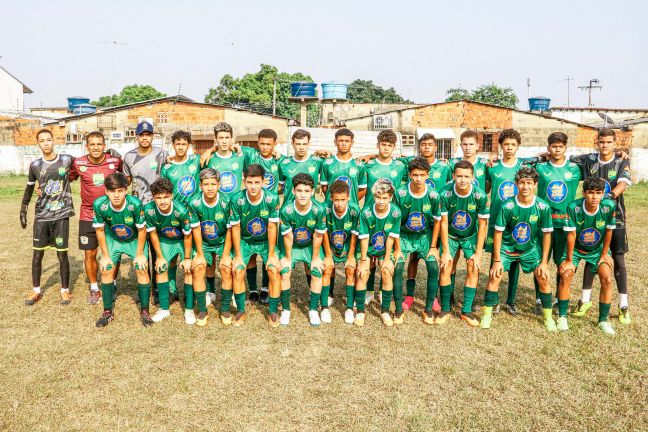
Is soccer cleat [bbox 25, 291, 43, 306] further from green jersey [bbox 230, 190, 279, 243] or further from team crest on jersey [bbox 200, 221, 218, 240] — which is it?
green jersey [bbox 230, 190, 279, 243]

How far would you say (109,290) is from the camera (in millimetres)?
5410

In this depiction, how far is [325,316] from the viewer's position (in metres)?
5.53

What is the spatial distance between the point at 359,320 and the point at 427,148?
2243 mm

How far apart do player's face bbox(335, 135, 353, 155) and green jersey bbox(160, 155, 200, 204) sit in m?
1.80

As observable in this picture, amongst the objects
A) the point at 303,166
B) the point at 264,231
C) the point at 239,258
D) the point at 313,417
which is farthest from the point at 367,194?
the point at 313,417

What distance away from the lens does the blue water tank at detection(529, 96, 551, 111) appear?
1115 inches

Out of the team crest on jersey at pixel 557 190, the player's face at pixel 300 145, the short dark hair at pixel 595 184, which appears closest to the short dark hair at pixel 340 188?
the player's face at pixel 300 145

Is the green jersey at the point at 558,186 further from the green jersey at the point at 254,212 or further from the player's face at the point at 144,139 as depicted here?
the player's face at the point at 144,139

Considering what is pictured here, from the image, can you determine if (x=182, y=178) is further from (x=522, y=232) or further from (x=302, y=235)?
(x=522, y=232)

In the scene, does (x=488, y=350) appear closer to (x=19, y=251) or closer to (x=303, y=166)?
(x=303, y=166)

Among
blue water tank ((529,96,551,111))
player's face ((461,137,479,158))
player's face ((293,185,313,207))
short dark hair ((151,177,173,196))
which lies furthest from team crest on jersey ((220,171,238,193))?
blue water tank ((529,96,551,111))

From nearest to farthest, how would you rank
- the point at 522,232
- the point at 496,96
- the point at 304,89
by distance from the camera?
the point at 522,232 → the point at 304,89 → the point at 496,96

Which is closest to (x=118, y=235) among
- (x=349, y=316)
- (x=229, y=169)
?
(x=229, y=169)

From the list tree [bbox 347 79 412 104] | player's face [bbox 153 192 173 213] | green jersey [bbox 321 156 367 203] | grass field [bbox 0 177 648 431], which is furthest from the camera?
tree [bbox 347 79 412 104]
